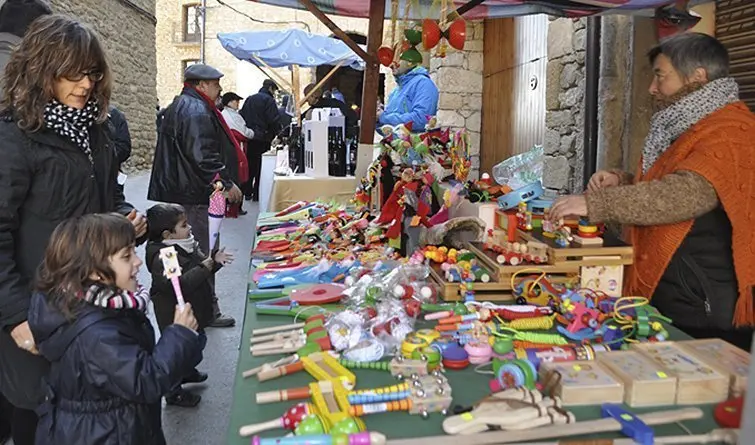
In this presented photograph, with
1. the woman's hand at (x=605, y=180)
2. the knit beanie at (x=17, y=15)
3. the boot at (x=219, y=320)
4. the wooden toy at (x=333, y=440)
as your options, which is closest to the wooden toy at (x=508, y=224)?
the woman's hand at (x=605, y=180)

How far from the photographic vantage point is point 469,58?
8.48 metres

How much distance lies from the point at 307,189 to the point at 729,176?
3448mm

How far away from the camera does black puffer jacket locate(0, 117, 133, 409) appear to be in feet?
6.67

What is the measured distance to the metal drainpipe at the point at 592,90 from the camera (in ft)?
15.7

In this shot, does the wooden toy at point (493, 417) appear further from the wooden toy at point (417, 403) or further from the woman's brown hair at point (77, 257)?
the woman's brown hair at point (77, 257)

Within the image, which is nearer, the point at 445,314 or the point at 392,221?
the point at 445,314

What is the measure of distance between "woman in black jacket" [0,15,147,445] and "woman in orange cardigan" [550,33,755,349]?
1.76 metres

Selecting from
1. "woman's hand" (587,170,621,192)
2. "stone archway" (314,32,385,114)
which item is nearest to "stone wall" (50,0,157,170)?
"stone archway" (314,32,385,114)

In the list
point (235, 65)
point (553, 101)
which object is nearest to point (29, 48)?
point (553, 101)

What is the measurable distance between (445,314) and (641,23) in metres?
3.48

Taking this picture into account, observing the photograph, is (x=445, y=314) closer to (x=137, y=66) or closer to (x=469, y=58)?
(x=469, y=58)

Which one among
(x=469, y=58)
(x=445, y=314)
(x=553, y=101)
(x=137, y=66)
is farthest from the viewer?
(x=137, y=66)

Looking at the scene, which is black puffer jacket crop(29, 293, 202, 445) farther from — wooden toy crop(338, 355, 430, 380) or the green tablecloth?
wooden toy crop(338, 355, 430, 380)

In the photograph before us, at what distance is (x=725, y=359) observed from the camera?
1606mm
